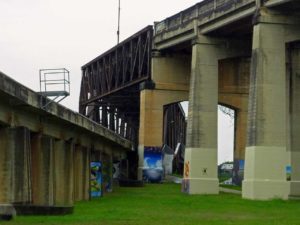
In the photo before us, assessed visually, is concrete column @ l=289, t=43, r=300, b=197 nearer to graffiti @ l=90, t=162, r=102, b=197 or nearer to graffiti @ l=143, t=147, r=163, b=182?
graffiti @ l=90, t=162, r=102, b=197

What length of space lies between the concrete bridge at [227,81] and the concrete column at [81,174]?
441 inches

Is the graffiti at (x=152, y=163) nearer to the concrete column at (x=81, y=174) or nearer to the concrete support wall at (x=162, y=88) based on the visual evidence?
the concrete support wall at (x=162, y=88)

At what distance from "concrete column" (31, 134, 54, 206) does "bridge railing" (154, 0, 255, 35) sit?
2345cm

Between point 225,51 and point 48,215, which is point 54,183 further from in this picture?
point 225,51

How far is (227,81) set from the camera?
82.2 m

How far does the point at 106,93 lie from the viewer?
349ft

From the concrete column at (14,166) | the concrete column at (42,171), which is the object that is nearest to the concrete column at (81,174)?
the concrete column at (42,171)

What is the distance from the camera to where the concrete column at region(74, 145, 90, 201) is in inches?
1921

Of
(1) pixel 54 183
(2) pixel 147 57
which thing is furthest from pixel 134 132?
(1) pixel 54 183

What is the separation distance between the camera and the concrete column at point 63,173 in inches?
1710

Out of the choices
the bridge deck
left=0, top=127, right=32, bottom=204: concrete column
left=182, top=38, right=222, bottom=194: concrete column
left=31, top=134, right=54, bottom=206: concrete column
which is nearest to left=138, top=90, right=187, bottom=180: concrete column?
left=182, top=38, right=222, bottom=194: concrete column

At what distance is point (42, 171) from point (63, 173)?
215 inches

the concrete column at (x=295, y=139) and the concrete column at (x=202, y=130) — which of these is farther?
the concrete column at (x=295, y=139)

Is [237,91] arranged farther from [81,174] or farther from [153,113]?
[81,174]
